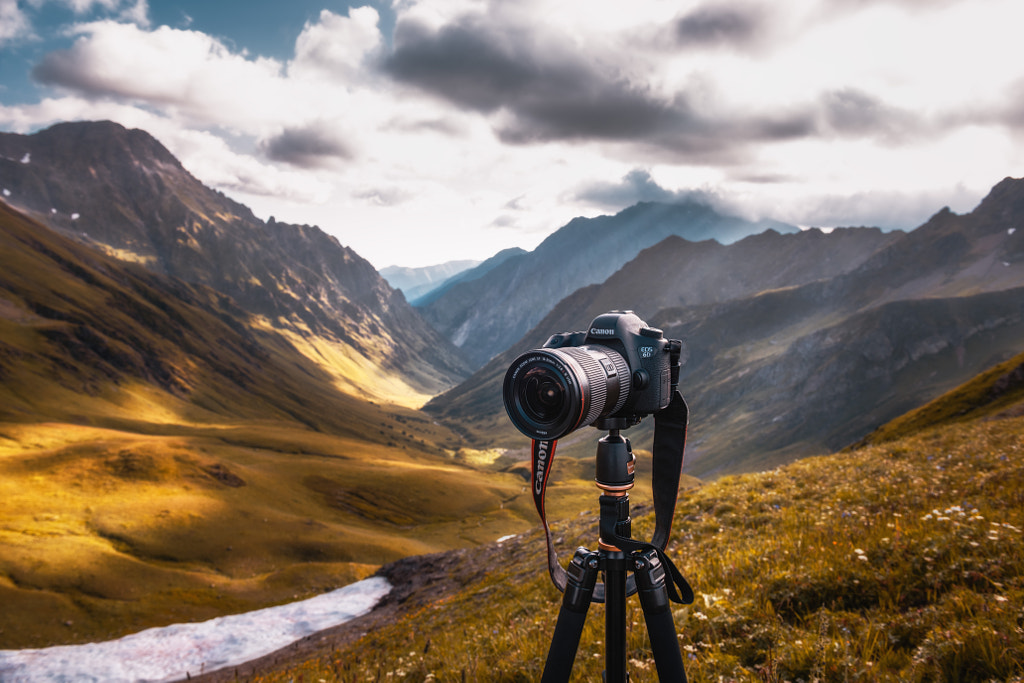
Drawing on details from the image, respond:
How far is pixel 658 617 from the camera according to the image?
3.51 meters

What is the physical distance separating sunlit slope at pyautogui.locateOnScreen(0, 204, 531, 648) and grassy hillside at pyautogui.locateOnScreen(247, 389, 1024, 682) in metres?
53.1

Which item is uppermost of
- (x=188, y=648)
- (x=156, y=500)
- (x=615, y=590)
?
(x=615, y=590)

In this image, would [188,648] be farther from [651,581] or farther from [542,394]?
[542,394]

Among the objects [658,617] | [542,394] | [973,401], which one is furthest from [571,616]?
[973,401]

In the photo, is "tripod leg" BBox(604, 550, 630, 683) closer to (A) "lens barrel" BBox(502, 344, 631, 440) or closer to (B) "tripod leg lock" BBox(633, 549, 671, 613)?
(B) "tripod leg lock" BBox(633, 549, 671, 613)

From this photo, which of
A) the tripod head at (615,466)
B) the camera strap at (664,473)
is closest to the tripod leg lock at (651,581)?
the camera strap at (664,473)

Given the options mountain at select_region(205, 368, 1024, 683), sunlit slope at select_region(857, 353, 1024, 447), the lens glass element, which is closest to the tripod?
the lens glass element

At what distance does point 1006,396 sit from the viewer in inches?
1848

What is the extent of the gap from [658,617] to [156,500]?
9357 cm

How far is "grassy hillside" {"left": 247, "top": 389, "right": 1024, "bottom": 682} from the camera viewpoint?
3.86m

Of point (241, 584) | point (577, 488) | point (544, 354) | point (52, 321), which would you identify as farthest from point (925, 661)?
point (52, 321)

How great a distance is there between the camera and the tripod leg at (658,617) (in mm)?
3393

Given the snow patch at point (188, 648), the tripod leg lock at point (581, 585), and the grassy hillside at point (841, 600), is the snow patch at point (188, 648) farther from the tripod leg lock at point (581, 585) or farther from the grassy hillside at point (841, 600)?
the tripod leg lock at point (581, 585)

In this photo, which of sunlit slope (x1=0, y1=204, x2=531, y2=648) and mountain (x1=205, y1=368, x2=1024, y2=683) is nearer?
mountain (x1=205, y1=368, x2=1024, y2=683)
